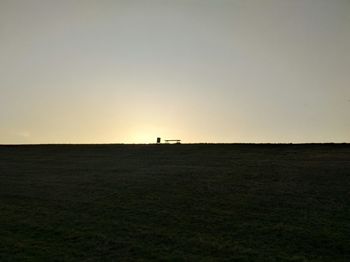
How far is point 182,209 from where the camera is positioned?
14.5 meters

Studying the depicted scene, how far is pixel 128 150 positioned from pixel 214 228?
748 inches

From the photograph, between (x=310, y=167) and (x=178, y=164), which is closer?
(x=310, y=167)

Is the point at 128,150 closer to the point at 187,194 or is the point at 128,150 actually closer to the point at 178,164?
the point at 178,164

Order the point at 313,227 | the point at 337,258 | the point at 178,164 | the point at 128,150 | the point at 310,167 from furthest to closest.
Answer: the point at 128,150 < the point at 178,164 < the point at 310,167 < the point at 313,227 < the point at 337,258

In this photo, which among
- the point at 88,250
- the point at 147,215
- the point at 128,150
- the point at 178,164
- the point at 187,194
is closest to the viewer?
the point at 88,250

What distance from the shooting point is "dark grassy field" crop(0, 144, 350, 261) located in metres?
11.2

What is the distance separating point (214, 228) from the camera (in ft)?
41.4

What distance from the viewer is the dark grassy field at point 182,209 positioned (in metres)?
11.2

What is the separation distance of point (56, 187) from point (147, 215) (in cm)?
641

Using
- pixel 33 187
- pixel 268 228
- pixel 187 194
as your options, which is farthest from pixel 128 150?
pixel 268 228

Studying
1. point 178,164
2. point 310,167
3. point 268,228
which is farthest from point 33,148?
point 268,228

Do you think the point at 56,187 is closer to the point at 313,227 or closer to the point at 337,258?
the point at 313,227

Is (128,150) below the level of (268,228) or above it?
above

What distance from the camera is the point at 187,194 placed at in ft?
54.0
